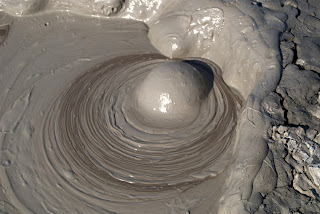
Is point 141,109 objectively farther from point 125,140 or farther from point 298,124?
point 298,124

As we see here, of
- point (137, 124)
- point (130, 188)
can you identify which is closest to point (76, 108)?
point (137, 124)

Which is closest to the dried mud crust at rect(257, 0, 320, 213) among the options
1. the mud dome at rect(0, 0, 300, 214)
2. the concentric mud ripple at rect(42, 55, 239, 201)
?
the mud dome at rect(0, 0, 300, 214)

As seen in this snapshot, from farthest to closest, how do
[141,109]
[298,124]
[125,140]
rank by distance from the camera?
[141,109]
[125,140]
[298,124]

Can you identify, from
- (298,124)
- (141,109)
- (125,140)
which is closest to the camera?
(298,124)

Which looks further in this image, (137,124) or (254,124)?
(137,124)

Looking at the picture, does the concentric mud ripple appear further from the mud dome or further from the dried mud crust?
the dried mud crust

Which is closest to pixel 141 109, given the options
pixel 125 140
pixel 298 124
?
pixel 125 140

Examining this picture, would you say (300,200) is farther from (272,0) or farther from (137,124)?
(272,0)
